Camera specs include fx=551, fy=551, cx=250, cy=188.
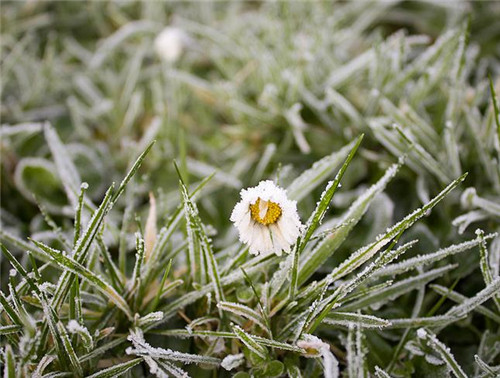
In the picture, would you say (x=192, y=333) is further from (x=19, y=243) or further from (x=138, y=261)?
(x=19, y=243)

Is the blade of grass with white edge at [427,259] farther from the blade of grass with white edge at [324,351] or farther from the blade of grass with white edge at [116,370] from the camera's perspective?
the blade of grass with white edge at [116,370]

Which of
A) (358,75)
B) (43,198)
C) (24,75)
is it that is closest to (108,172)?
(43,198)

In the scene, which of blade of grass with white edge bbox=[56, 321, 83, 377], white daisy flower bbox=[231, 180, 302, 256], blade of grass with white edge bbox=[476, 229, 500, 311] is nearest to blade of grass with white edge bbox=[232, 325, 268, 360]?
white daisy flower bbox=[231, 180, 302, 256]

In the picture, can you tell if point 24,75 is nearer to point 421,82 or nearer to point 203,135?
point 203,135

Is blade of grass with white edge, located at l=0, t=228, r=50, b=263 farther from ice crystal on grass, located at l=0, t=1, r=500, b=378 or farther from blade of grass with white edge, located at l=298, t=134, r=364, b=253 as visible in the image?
blade of grass with white edge, located at l=298, t=134, r=364, b=253

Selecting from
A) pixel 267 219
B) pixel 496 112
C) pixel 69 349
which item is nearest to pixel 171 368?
pixel 69 349

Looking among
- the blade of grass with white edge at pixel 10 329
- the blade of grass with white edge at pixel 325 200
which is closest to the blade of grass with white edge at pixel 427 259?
the blade of grass with white edge at pixel 325 200
